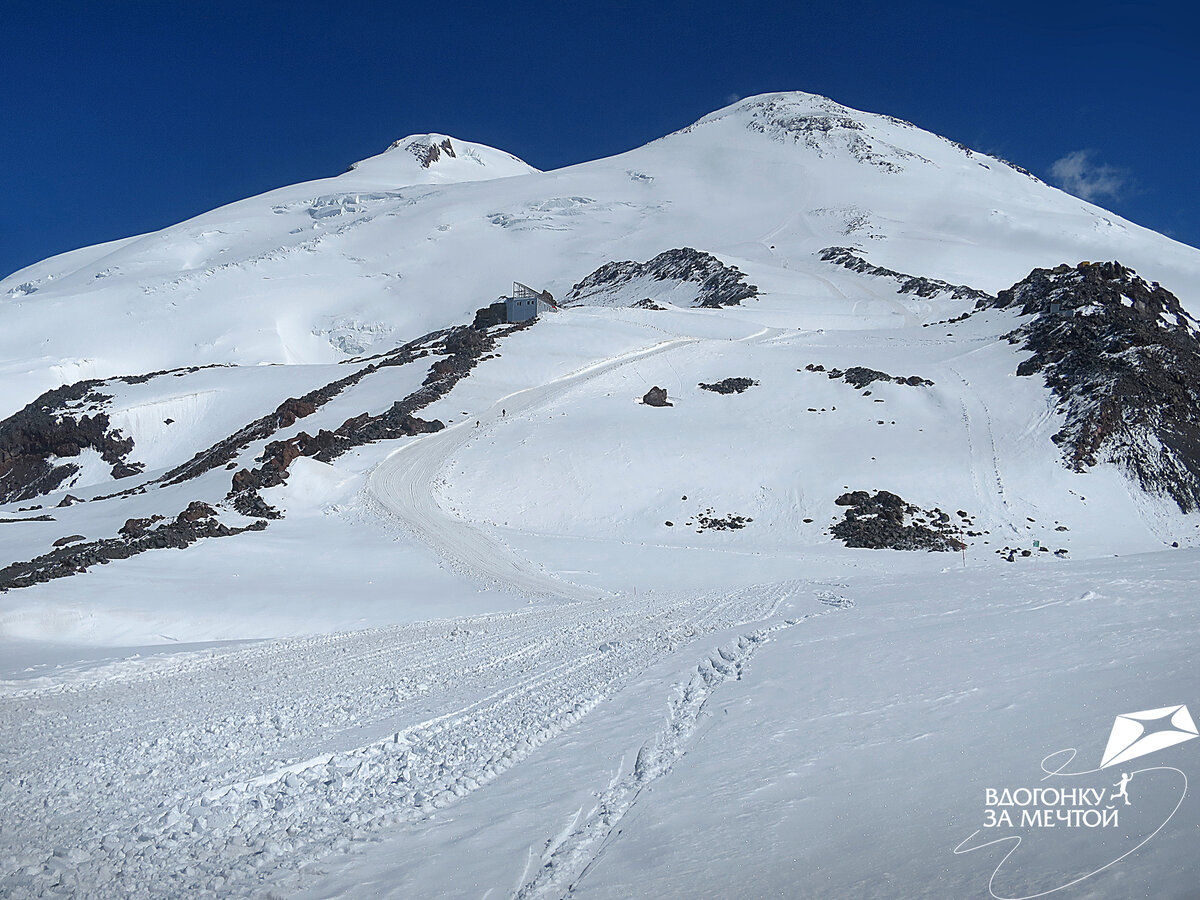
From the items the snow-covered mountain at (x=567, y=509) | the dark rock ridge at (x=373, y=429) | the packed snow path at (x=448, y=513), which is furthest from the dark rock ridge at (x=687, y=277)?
the packed snow path at (x=448, y=513)

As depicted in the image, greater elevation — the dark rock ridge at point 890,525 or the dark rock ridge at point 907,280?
the dark rock ridge at point 907,280

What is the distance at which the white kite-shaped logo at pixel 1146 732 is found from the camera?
171 inches

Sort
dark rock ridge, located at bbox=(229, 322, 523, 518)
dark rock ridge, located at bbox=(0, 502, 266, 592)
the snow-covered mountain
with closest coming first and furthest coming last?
the snow-covered mountain < dark rock ridge, located at bbox=(0, 502, 266, 592) < dark rock ridge, located at bbox=(229, 322, 523, 518)

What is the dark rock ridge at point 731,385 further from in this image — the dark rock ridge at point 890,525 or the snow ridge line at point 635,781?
the snow ridge line at point 635,781

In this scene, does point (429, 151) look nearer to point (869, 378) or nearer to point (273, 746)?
point (869, 378)

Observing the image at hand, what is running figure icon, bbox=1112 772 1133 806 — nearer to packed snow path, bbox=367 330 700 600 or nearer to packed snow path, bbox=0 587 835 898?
packed snow path, bbox=0 587 835 898

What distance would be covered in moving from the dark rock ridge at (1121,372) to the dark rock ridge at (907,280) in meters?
29.2

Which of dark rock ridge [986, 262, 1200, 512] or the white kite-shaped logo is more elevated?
dark rock ridge [986, 262, 1200, 512]

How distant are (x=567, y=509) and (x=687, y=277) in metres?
57.1

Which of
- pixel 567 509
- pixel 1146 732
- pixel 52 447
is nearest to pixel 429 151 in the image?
pixel 52 447

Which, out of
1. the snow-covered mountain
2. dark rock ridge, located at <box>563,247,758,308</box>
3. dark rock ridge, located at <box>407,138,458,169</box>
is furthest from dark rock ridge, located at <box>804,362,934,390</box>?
dark rock ridge, located at <box>407,138,458,169</box>

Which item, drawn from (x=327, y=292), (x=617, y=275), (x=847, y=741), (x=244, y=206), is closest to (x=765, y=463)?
(x=847, y=741)

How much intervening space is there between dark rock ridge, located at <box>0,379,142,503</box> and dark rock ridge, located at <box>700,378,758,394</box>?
32.7m

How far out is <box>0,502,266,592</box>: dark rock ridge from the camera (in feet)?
47.1
